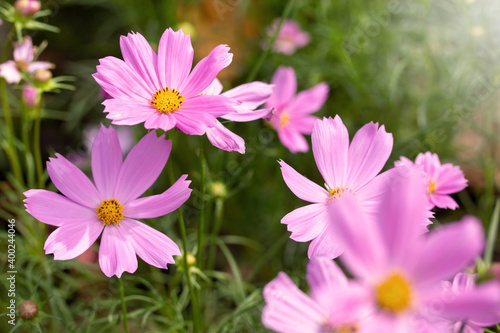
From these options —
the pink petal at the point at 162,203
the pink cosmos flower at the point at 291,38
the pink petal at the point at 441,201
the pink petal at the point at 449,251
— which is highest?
the pink cosmos flower at the point at 291,38

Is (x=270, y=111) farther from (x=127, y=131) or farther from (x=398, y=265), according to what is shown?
(x=127, y=131)

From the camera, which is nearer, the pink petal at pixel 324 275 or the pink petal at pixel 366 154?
the pink petal at pixel 324 275

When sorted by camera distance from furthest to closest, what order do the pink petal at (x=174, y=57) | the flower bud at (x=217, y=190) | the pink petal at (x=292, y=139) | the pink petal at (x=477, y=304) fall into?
1. the pink petal at (x=292, y=139)
2. the flower bud at (x=217, y=190)
3. the pink petal at (x=174, y=57)
4. the pink petal at (x=477, y=304)

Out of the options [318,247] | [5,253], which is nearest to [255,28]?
[5,253]

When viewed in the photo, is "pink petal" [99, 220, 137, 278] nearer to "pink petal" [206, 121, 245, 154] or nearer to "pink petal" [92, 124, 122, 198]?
"pink petal" [92, 124, 122, 198]

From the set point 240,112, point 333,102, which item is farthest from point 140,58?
point 333,102

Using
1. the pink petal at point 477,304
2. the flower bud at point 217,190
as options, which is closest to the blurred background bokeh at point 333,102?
the flower bud at point 217,190

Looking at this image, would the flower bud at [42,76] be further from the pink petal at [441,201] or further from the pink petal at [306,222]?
the pink petal at [441,201]

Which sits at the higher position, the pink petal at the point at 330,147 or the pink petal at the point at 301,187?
the pink petal at the point at 330,147

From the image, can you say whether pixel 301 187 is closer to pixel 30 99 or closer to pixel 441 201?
pixel 441 201
